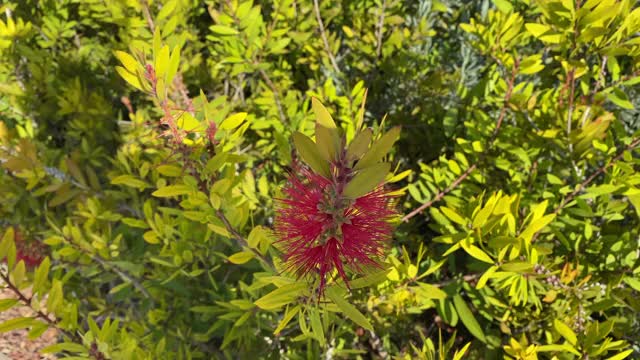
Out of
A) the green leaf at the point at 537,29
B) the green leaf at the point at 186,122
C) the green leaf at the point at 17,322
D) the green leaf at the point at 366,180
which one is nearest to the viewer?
the green leaf at the point at 366,180

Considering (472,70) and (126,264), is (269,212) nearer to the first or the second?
(126,264)

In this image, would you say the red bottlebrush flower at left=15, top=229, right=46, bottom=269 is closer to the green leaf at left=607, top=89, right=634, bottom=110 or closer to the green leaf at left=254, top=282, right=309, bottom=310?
the green leaf at left=254, top=282, right=309, bottom=310

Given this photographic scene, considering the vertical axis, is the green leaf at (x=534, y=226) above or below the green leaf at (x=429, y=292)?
above

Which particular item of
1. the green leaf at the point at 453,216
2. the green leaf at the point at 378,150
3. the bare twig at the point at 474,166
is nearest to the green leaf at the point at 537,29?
the bare twig at the point at 474,166

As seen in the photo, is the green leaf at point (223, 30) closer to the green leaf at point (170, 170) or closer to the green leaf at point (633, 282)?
the green leaf at point (170, 170)

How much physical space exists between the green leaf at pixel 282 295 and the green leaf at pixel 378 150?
272mm

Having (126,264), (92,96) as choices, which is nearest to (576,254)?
(126,264)

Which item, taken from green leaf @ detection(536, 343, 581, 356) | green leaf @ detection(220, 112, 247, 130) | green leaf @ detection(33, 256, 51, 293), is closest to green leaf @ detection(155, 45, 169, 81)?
green leaf @ detection(220, 112, 247, 130)

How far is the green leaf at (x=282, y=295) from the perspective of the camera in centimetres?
73

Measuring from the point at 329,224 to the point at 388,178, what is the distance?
0.36 metres

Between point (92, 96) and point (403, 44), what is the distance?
122 cm

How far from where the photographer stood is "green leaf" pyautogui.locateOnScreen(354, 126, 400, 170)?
1.82 ft

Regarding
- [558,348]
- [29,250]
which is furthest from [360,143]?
[29,250]

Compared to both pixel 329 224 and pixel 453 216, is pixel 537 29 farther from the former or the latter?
pixel 329 224
